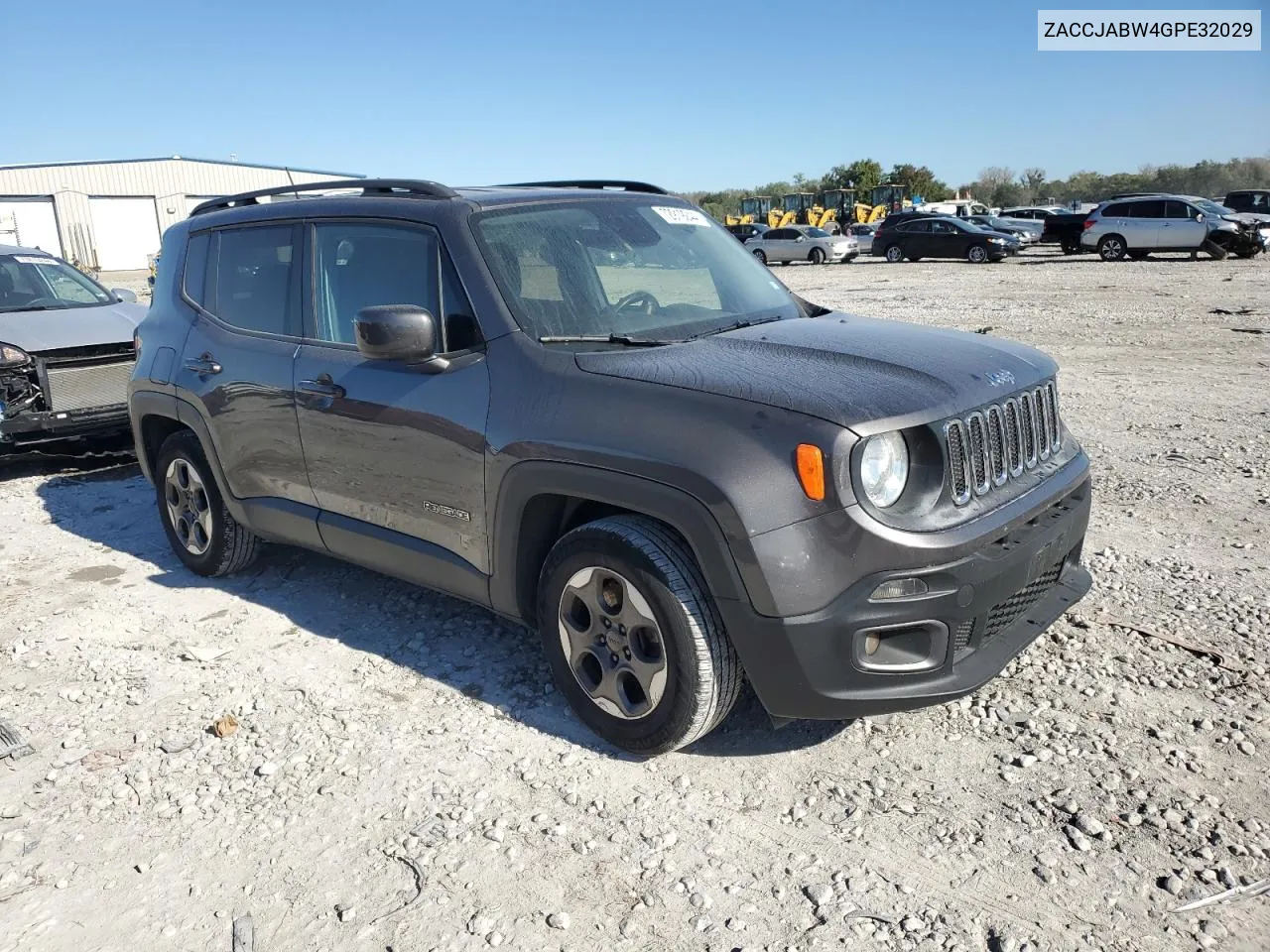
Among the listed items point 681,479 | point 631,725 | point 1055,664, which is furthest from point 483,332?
point 1055,664

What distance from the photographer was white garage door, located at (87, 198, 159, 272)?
50688mm

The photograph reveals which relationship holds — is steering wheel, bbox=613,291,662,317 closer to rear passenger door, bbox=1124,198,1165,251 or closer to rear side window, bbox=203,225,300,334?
rear side window, bbox=203,225,300,334

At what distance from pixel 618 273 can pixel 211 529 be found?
2.62m

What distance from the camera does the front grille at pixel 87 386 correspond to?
7152 millimetres

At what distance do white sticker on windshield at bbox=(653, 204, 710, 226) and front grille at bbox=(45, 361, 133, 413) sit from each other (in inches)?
180

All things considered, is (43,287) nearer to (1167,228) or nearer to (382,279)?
(382,279)

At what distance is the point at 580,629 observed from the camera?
3336 millimetres

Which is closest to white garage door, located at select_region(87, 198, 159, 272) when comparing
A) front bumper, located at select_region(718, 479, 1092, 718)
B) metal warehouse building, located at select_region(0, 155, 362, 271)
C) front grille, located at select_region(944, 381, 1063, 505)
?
metal warehouse building, located at select_region(0, 155, 362, 271)

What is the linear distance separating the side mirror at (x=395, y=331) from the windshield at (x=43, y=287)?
592cm

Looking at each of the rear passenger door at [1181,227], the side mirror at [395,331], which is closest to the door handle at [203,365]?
the side mirror at [395,331]

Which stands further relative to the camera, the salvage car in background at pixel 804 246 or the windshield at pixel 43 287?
the salvage car in background at pixel 804 246

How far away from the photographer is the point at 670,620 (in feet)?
9.88

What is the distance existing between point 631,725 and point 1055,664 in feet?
5.61

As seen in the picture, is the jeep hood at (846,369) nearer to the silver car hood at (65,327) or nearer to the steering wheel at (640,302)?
the steering wheel at (640,302)
